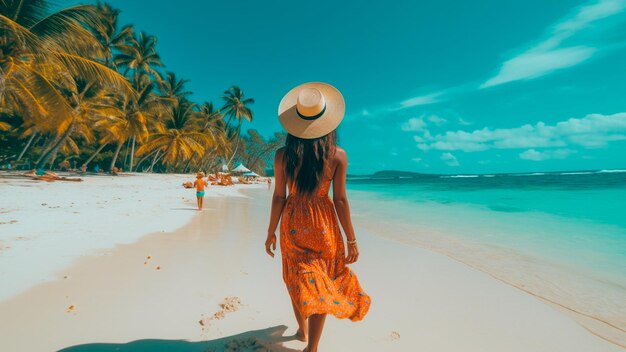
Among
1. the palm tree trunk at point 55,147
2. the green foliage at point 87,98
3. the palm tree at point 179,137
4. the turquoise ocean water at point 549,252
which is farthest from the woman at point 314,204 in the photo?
the palm tree at point 179,137

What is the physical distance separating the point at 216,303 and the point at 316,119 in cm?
213

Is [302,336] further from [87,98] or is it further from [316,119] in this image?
[87,98]

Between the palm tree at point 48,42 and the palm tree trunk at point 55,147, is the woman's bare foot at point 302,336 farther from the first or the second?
the palm tree trunk at point 55,147

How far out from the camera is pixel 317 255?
1.98 m

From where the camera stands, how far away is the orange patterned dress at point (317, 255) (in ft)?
6.13

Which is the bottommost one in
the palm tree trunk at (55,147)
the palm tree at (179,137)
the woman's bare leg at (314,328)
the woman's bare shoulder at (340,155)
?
the woman's bare leg at (314,328)

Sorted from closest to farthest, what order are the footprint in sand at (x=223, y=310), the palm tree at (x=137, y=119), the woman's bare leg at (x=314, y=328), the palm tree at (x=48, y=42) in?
the woman's bare leg at (x=314, y=328)
the footprint in sand at (x=223, y=310)
the palm tree at (x=48, y=42)
the palm tree at (x=137, y=119)

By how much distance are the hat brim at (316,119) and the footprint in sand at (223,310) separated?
1801 millimetres

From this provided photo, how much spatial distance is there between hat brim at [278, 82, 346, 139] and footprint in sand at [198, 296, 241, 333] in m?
1.80

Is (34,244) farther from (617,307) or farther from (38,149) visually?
(38,149)

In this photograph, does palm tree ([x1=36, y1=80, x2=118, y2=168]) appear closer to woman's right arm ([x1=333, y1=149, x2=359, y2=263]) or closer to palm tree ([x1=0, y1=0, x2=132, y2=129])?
palm tree ([x1=0, y1=0, x2=132, y2=129])

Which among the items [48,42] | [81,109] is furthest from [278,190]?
[81,109]

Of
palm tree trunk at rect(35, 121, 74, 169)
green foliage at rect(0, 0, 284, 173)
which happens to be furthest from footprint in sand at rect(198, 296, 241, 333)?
palm tree trunk at rect(35, 121, 74, 169)

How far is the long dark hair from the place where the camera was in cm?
193
